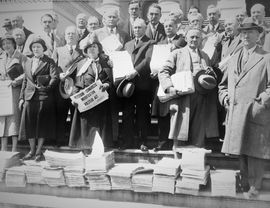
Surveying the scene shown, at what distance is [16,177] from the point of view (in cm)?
405

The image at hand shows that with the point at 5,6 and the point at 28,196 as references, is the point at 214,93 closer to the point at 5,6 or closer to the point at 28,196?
the point at 28,196

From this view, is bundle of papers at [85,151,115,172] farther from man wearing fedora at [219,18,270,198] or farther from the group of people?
man wearing fedora at [219,18,270,198]

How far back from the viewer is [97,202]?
3.78m

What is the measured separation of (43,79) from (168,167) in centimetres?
184

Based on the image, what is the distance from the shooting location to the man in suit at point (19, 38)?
4289 millimetres

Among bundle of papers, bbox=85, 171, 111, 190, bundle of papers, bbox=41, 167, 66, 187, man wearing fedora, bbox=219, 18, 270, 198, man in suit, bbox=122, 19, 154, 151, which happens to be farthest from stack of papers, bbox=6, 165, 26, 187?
man wearing fedora, bbox=219, 18, 270, 198

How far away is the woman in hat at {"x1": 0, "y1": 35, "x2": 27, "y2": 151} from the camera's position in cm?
428

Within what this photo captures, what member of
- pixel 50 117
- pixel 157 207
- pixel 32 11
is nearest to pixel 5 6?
pixel 32 11

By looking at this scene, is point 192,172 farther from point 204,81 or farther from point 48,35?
point 48,35

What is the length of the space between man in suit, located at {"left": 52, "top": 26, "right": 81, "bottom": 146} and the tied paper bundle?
104 cm

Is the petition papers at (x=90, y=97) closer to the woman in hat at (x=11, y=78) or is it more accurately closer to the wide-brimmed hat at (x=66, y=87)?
the wide-brimmed hat at (x=66, y=87)

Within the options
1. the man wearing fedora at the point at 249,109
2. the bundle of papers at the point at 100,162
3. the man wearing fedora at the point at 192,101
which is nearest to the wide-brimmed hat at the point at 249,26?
the man wearing fedora at the point at 249,109

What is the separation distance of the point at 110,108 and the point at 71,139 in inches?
22.7

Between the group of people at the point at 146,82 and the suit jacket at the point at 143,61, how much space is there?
1 centimetres
